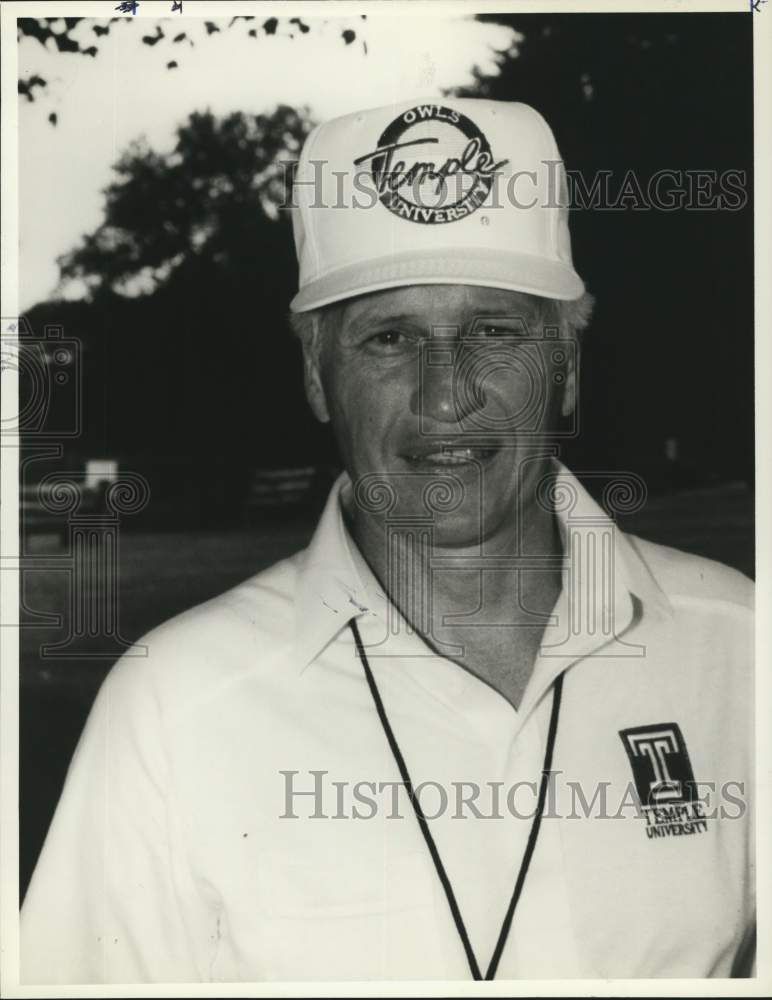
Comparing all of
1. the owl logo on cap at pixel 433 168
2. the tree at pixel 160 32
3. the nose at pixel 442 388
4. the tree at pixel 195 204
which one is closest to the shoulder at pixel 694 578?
the nose at pixel 442 388

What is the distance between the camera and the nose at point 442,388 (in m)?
3.12

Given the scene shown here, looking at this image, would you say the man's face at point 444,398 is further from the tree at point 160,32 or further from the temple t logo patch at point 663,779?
the tree at point 160,32

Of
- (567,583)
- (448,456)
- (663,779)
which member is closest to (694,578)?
(567,583)

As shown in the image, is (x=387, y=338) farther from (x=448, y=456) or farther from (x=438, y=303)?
(x=448, y=456)

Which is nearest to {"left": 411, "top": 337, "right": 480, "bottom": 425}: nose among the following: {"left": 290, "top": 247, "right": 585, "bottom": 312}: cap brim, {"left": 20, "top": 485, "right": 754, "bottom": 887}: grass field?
{"left": 290, "top": 247, "right": 585, "bottom": 312}: cap brim

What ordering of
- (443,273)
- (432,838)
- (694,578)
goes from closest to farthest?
(443,273)
(432,838)
(694,578)

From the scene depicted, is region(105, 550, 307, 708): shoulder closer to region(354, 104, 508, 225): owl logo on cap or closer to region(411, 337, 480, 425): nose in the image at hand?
region(411, 337, 480, 425): nose

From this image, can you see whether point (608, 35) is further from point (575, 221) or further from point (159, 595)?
point (159, 595)

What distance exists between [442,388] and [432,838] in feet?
3.96

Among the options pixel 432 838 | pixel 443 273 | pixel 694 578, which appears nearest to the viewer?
pixel 443 273

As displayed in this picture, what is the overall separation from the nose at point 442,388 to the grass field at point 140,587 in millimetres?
460

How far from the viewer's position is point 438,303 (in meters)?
3.10

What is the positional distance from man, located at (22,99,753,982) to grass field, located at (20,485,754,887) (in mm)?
Answer: 60

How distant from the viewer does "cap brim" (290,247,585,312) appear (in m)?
3.07
